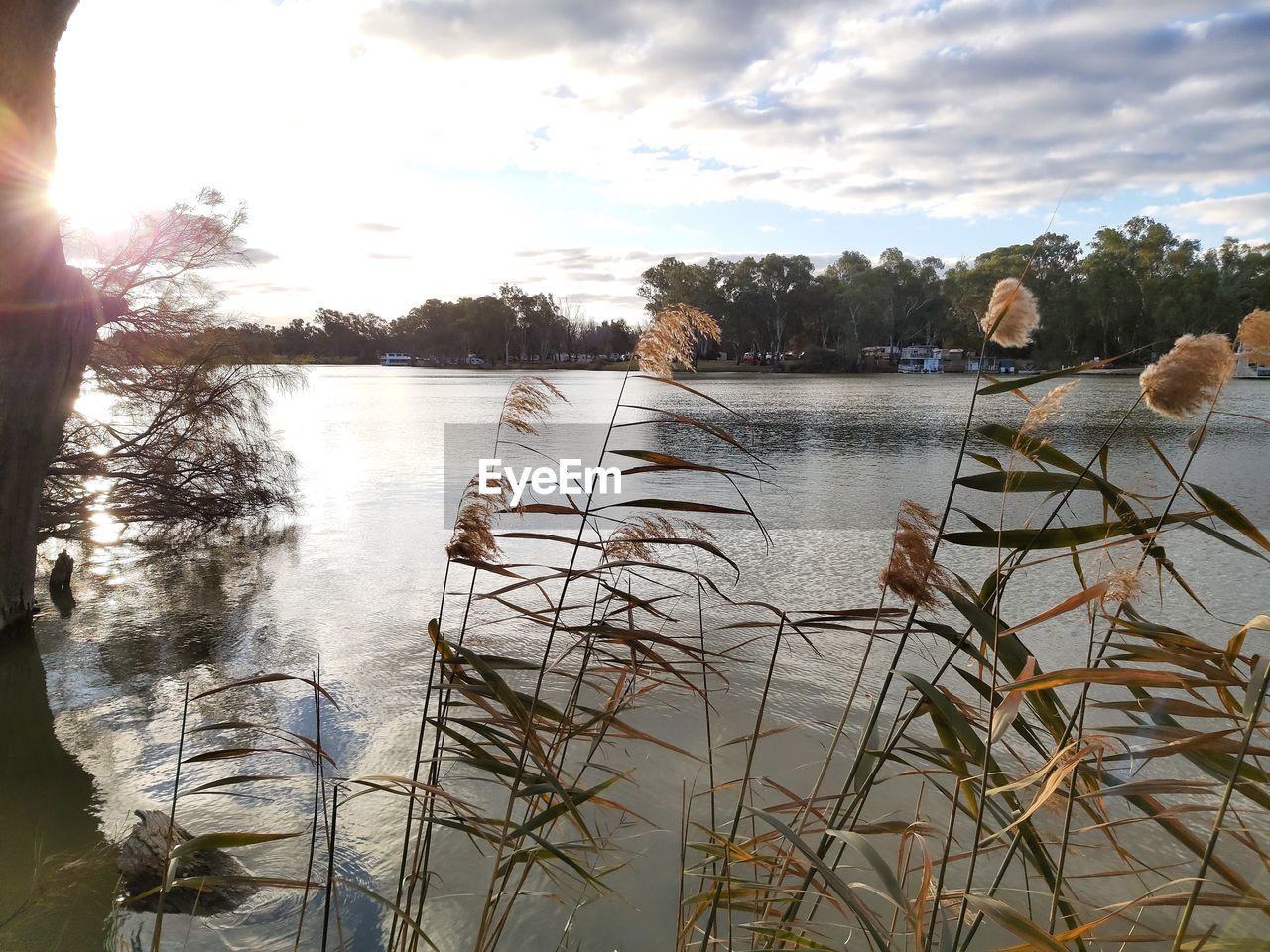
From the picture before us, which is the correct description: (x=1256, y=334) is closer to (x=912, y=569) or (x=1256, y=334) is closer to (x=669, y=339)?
(x=912, y=569)

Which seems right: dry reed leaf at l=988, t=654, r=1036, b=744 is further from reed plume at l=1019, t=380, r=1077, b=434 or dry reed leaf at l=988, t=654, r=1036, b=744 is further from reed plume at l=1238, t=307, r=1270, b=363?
reed plume at l=1238, t=307, r=1270, b=363

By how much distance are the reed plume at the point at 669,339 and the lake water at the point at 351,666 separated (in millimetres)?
726

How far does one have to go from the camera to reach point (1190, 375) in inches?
52.9

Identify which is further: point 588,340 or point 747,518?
point 588,340

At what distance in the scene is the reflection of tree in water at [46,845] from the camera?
2734 millimetres

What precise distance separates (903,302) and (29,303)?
73314 millimetres

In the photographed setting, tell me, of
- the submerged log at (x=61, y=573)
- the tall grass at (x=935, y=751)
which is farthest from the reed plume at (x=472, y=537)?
the submerged log at (x=61, y=573)

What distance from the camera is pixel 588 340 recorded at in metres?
86.4

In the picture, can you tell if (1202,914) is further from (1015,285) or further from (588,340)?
(588,340)

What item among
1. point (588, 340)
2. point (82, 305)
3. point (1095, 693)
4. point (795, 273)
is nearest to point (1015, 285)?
point (1095, 693)

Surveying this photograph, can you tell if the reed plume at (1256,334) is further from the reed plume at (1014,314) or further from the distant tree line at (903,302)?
the distant tree line at (903,302)

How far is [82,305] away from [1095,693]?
7402 mm

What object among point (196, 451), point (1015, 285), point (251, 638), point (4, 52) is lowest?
point (251, 638)

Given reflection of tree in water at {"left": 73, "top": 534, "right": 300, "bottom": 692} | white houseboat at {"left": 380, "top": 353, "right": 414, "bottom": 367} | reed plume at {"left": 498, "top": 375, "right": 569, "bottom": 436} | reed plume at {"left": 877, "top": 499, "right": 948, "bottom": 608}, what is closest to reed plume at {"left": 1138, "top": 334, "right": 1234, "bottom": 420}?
reed plume at {"left": 877, "top": 499, "right": 948, "bottom": 608}
